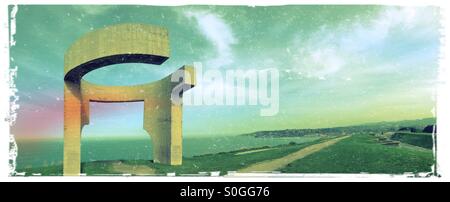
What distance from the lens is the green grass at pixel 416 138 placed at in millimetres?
8037

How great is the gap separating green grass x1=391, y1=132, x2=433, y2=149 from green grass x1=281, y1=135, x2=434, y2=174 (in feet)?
0.44

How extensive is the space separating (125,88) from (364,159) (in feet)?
22.7

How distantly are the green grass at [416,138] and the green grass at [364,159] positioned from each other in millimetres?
133

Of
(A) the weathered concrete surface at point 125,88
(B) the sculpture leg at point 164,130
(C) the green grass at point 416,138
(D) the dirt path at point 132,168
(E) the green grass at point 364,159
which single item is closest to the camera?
(E) the green grass at point 364,159

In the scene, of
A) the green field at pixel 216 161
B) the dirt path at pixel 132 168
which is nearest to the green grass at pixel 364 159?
the green field at pixel 216 161

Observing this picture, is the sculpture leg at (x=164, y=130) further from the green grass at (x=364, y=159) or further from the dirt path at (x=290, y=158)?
the green grass at (x=364, y=159)

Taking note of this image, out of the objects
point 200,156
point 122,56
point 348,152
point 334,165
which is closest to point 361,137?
point 348,152

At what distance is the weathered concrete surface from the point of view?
348 inches

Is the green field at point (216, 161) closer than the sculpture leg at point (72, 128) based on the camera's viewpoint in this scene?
Yes

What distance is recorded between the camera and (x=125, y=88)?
12320 millimetres

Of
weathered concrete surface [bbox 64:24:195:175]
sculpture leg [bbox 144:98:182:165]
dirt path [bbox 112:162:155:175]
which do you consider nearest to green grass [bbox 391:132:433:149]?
weathered concrete surface [bbox 64:24:195:175]

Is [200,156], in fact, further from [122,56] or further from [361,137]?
[361,137]

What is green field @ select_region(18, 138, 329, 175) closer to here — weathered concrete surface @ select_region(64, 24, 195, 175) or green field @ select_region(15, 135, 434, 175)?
green field @ select_region(15, 135, 434, 175)

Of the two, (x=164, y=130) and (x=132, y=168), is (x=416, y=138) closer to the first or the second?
(x=132, y=168)
